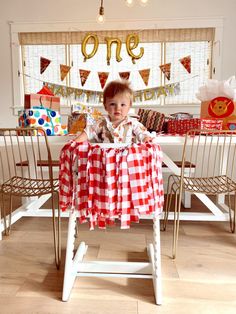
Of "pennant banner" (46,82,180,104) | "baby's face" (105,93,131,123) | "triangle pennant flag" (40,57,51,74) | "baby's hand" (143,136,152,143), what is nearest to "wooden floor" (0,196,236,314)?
"baby's hand" (143,136,152,143)

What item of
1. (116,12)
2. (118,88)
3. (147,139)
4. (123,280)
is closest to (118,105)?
(118,88)

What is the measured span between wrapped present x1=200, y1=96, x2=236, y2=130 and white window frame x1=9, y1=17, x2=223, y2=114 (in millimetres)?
1520

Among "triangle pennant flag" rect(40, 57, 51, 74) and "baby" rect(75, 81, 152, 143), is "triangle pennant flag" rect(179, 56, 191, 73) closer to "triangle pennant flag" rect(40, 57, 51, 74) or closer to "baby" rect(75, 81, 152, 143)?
"triangle pennant flag" rect(40, 57, 51, 74)

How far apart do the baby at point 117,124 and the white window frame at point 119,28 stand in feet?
6.97

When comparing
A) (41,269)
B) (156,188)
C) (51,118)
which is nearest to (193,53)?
(51,118)

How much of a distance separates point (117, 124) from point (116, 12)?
97.8 inches

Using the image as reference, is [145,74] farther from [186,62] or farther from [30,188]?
[30,188]

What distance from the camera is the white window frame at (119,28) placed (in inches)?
127

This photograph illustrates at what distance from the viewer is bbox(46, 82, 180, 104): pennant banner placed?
133 inches

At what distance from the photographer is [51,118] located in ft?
5.96

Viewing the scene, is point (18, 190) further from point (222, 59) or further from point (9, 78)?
point (222, 59)

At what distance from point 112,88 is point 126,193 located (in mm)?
583

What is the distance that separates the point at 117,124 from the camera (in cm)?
142

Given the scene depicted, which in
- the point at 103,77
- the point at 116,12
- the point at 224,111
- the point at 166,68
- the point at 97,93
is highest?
the point at 116,12
